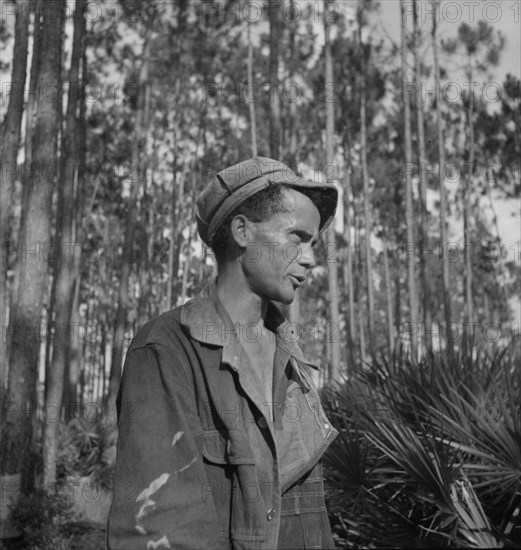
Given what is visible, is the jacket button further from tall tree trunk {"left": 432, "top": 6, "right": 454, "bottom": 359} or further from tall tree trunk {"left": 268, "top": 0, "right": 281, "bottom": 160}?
tall tree trunk {"left": 432, "top": 6, "right": 454, "bottom": 359}

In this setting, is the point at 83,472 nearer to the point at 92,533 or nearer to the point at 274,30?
the point at 92,533

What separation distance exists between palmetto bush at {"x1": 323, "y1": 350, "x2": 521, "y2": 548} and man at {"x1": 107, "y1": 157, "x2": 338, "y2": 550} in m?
4.02

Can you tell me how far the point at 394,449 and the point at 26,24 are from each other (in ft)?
30.9

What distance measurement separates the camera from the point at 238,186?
1.74 meters

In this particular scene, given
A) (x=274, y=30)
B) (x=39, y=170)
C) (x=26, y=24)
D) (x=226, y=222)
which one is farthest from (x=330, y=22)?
(x=226, y=222)

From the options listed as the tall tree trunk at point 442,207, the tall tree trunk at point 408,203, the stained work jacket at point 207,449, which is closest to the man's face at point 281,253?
the stained work jacket at point 207,449

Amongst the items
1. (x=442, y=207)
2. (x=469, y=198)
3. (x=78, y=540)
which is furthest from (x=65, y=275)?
(x=469, y=198)

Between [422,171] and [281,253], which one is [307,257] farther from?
[422,171]

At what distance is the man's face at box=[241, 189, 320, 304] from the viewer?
5.59 ft

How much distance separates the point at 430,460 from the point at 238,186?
170 inches

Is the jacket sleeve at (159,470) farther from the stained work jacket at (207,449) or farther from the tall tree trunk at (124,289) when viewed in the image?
the tall tree trunk at (124,289)

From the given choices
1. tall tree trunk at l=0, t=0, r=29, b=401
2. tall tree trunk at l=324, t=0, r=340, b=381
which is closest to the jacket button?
tall tree trunk at l=0, t=0, r=29, b=401

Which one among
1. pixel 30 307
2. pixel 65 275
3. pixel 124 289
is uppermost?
pixel 124 289

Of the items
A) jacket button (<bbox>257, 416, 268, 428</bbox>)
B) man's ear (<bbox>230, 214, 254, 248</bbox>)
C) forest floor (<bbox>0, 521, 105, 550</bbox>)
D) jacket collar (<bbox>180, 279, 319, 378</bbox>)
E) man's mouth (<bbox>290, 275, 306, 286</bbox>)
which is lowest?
forest floor (<bbox>0, 521, 105, 550</bbox>)
